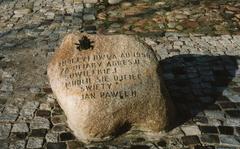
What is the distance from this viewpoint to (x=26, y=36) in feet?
28.0

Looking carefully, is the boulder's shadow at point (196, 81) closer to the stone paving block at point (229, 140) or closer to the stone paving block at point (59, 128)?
the stone paving block at point (229, 140)

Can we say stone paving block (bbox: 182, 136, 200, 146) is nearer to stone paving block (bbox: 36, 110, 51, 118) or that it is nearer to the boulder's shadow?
the boulder's shadow

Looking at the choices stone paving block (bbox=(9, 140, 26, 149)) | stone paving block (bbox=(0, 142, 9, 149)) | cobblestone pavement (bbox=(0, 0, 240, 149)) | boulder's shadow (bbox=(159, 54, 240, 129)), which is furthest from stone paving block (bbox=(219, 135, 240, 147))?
stone paving block (bbox=(0, 142, 9, 149))

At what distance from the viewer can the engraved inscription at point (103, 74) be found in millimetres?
5363

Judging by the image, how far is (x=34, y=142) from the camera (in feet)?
18.2

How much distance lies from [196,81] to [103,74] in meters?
2.02

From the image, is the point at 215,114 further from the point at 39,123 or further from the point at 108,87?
the point at 39,123

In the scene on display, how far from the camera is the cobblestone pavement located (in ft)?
18.4

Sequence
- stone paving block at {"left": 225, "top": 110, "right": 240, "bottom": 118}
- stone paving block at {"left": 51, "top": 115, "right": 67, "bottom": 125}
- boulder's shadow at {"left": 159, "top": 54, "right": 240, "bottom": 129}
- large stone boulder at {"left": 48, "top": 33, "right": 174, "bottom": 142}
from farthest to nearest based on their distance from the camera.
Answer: boulder's shadow at {"left": 159, "top": 54, "right": 240, "bottom": 129} → stone paving block at {"left": 225, "top": 110, "right": 240, "bottom": 118} → stone paving block at {"left": 51, "top": 115, "right": 67, "bottom": 125} → large stone boulder at {"left": 48, "top": 33, "right": 174, "bottom": 142}

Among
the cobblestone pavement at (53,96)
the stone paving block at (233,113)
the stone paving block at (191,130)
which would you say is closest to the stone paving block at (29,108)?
the cobblestone pavement at (53,96)

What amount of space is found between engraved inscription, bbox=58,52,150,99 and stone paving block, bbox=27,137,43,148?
2.44 feet

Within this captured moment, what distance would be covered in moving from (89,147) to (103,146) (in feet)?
0.54

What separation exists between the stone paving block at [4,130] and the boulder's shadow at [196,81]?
205 centimetres

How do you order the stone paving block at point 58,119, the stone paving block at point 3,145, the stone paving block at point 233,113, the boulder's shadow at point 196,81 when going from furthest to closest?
the boulder's shadow at point 196,81 < the stone paving block at point 233,113 < the stone paving block at point 58,119 < the stone paving block at point 3,145
